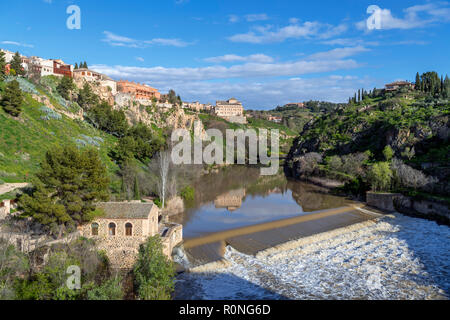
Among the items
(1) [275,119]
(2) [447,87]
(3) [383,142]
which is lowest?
(3) [383,142]

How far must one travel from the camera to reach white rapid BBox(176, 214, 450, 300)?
17625mm

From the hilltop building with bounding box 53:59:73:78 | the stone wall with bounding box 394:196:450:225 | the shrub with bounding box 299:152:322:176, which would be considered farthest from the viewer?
the hilltop building with bounding box 53:59:73:78

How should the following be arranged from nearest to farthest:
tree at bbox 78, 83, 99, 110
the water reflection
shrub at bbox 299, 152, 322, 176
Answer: the water reflection < tree at bbox 78, 83, 99, 110 < shrub at bbox 299, 152, 322, 176

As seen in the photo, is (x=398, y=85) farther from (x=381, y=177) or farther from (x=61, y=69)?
(x=61, y=69)

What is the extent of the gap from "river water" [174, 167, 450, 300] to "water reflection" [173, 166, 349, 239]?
0.21 meters

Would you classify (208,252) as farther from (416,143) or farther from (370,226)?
(416,143)

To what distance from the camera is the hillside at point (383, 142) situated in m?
41.9

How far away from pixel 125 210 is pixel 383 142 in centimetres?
5172

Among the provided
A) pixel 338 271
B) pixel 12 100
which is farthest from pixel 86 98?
pixel 338 271

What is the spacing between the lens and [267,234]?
88.4 ft

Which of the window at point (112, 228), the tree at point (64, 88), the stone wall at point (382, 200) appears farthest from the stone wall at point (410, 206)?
the tree at point (64, 88)

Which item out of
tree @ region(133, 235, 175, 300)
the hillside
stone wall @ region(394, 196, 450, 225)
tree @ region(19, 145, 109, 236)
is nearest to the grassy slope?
tree @ region(19, 145, 109, 236)

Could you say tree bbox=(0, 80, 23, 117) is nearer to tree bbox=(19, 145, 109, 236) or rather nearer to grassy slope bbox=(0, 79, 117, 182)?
grassy slope bbox=(0, 79, 117, 182)

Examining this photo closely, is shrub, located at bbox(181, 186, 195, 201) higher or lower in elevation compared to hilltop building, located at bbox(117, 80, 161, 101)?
lower
